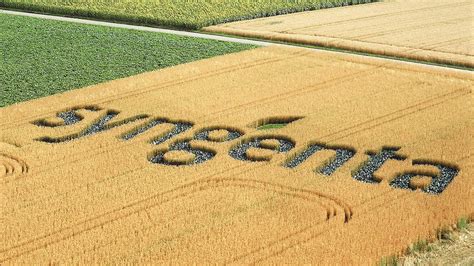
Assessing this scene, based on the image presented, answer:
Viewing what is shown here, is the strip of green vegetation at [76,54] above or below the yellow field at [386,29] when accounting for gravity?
above

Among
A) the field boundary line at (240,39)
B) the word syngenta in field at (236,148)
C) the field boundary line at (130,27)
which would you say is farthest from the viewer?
the field boundary line at (130,27)

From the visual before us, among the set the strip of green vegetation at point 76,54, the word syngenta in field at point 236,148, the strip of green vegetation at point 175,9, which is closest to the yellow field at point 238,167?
the word syngenta in field at point 236,148

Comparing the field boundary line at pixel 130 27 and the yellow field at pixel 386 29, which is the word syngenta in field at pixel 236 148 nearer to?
the yellow field at pixel 386 29

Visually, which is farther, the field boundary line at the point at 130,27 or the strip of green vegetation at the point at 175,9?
the strip of green vegetation at the point at 175,9

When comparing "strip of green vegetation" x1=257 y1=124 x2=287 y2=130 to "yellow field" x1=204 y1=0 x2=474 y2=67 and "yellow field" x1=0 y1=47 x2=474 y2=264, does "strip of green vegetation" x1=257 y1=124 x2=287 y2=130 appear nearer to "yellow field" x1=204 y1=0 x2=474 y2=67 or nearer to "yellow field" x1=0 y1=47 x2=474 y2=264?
"yellow field" x1=0 y1=47 x2=474 y2=264

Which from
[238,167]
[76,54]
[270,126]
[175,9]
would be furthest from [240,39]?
[238,167]

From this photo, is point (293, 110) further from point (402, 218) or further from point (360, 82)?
point (402, 218)

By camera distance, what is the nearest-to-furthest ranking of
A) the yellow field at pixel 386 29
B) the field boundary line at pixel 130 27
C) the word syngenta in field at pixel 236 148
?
the word syngenta in field at pixel 236 148 → the yellow field at pixel 386 29 → the field boundary line at pixel 130 27

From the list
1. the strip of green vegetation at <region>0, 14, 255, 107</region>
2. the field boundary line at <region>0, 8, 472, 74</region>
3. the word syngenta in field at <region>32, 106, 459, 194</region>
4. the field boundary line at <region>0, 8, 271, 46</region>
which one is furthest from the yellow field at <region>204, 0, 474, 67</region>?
the word syngenta in field at <region>32, 106, 459, 194</region>

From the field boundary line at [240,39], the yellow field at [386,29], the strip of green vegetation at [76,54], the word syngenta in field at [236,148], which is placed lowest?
the yellow field at [386,29]
